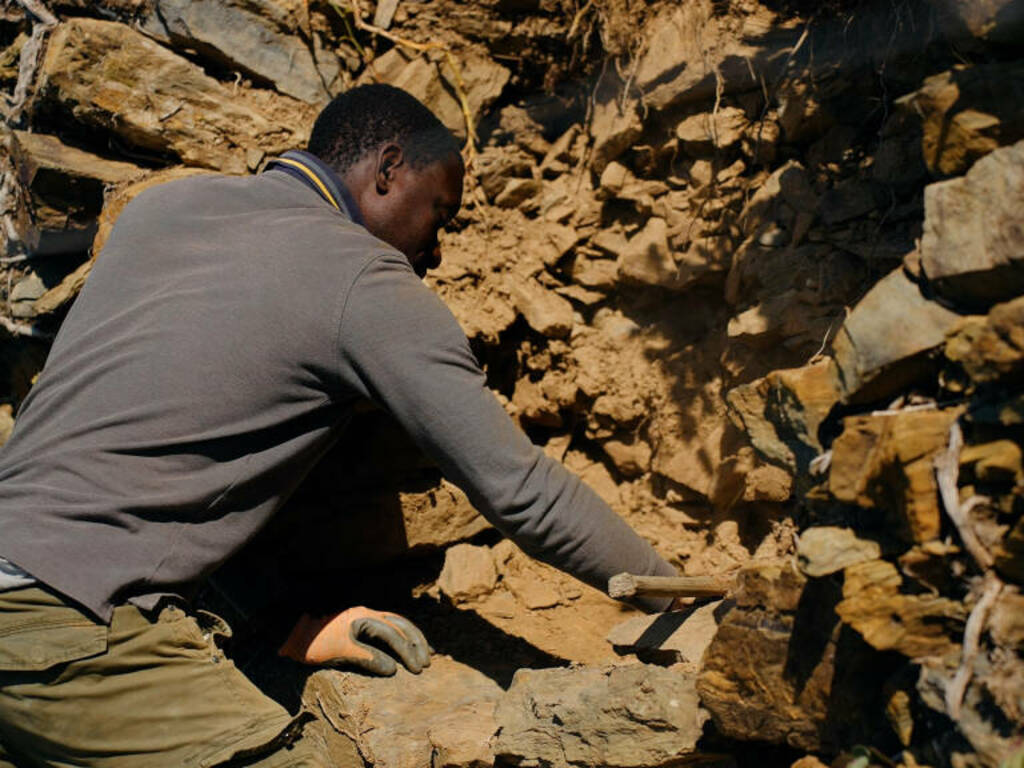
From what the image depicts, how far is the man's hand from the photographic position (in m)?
2.52

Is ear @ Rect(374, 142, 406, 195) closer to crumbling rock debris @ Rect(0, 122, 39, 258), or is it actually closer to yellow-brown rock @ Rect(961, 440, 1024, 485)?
yellow-brown rock @ Rect(961, 440, 1024, 485)

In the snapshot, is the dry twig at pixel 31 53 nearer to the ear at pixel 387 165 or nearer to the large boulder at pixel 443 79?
the large boulder at pixel 443 79

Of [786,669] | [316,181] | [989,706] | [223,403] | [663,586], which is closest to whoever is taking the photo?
[989,706]

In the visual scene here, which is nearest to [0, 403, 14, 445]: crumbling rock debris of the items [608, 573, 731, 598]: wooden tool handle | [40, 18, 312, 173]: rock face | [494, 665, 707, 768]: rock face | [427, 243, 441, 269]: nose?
[40, 18, 312, 173]: rock face

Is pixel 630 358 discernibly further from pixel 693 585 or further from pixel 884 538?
pixel 884 538

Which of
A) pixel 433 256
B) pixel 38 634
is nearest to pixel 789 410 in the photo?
pixel 433 256

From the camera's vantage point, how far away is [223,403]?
6.56 ft

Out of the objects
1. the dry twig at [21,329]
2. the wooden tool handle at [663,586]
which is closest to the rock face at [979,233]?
the wooden tool handle at [663,586]

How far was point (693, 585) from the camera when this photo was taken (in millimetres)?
2252

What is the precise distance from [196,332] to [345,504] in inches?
Result: 50.8

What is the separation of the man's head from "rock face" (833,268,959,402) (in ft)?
4.07

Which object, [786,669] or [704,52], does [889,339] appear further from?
[704,52]

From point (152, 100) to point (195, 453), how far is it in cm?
192

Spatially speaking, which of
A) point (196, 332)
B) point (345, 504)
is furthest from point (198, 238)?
point (345, 504)
